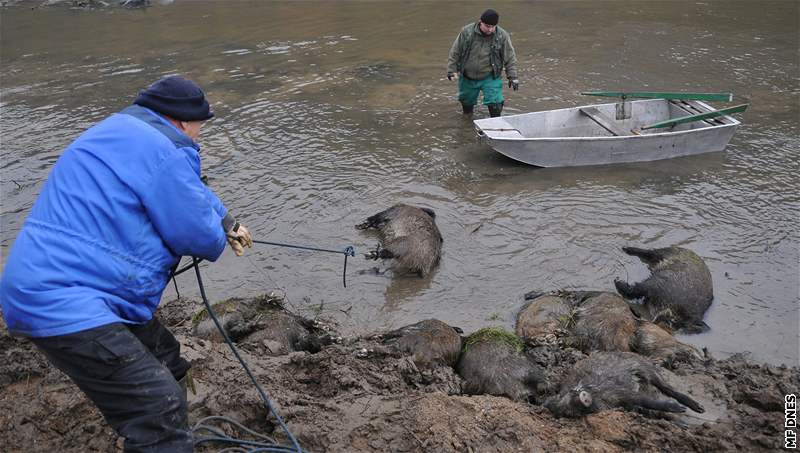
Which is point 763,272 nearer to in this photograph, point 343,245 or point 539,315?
point 539,315

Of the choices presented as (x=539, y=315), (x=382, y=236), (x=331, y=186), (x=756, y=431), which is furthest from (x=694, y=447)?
(x=331, y=186)

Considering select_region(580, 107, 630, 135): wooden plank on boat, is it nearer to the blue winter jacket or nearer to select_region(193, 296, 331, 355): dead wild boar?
select_region(193, 296, 331, 355): dead wild boar

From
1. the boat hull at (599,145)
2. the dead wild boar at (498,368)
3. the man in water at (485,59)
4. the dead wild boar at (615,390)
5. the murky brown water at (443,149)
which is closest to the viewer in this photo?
the dead wild boar at (615,390)

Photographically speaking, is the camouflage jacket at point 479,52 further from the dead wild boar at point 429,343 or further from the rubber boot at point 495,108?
the dead wild boar at point 429,343

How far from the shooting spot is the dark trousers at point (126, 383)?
275 cm

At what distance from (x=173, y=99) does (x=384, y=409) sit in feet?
8.01

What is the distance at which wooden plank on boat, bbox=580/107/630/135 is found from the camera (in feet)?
30.4

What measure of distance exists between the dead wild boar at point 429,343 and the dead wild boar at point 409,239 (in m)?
1.46

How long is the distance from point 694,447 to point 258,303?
3844mm

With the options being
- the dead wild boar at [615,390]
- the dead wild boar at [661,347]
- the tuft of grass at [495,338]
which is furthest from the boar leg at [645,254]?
the tuft of grass at [495,338]

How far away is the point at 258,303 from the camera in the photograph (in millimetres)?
6012

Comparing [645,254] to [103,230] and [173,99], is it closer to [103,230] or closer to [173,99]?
[173,99]

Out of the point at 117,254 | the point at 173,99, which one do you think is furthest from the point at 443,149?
the point at 117,254

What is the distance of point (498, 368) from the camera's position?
497cm
